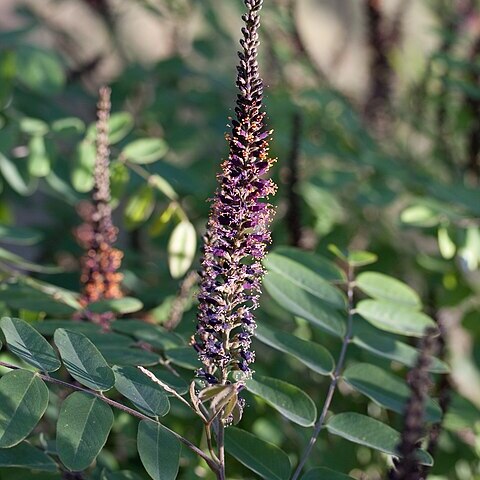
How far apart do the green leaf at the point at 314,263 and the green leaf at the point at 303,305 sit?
0.24 feet

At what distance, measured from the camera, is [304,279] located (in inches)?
56.9

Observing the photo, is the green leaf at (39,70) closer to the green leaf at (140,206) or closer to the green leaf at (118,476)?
the green leaf at (140,206)

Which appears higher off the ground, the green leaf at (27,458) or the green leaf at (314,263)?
the green leaf at (314,263)

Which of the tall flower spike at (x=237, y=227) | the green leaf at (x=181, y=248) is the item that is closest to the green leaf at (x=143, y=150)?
the green leaf at (x=181, y=248)

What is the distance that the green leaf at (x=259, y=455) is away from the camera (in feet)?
3.79

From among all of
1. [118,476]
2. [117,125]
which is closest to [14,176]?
[117,125]

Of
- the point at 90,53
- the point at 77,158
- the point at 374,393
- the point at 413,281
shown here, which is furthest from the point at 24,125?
the point at 90,53

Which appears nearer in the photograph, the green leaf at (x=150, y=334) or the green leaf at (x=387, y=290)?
the green leaf at (x=150, y=334)

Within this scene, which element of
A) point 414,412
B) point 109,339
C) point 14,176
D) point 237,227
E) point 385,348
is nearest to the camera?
point 414,412

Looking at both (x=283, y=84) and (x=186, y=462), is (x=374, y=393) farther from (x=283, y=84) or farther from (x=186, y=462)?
(x=283, y=84)

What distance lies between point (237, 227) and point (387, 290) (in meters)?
0.61

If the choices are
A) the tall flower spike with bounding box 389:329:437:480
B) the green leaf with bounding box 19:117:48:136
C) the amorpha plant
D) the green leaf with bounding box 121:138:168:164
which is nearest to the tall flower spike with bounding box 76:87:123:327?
the amorpha plant

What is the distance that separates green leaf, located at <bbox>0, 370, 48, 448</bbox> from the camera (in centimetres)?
101

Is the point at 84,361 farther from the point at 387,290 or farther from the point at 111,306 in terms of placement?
the point at 387,290
